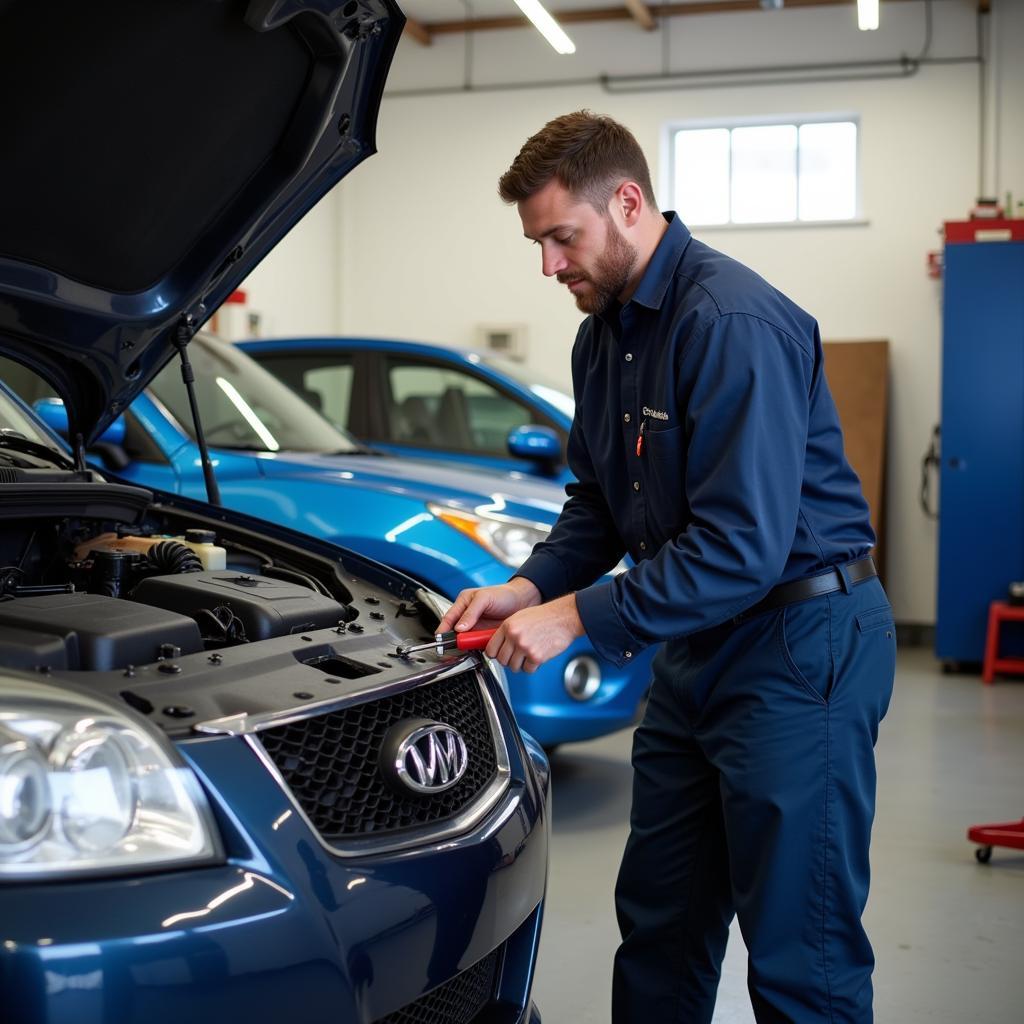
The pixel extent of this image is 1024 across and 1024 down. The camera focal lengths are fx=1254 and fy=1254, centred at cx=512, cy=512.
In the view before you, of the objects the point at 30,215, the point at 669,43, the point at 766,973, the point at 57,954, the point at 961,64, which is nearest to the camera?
the point at 57,954

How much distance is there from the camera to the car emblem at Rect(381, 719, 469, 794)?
1.44 m

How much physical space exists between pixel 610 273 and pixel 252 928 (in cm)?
104

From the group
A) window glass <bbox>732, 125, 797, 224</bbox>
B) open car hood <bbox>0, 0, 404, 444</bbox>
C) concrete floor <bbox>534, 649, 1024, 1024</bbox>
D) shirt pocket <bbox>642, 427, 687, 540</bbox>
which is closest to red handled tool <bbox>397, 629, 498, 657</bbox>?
shirt pocket <bbox>642, 427, 687, 540</bbox>

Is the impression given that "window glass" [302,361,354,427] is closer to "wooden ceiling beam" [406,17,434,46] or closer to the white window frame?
the white window frame

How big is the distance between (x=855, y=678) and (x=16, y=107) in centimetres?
145

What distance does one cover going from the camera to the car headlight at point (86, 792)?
1151mm

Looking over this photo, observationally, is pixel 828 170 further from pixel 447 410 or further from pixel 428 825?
pixel 428 825

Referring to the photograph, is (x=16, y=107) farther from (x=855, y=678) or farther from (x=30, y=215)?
(x=855, y=678)

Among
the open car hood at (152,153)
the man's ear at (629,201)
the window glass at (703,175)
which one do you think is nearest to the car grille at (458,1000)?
the man's ear at (629,201)

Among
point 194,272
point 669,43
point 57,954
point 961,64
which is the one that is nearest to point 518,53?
point 669,43

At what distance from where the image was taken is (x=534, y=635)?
65.9 inches

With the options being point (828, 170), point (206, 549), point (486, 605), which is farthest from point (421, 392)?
point (828, 170)

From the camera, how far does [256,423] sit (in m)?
4.05

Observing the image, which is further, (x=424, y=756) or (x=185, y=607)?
(x=185, y=607)
